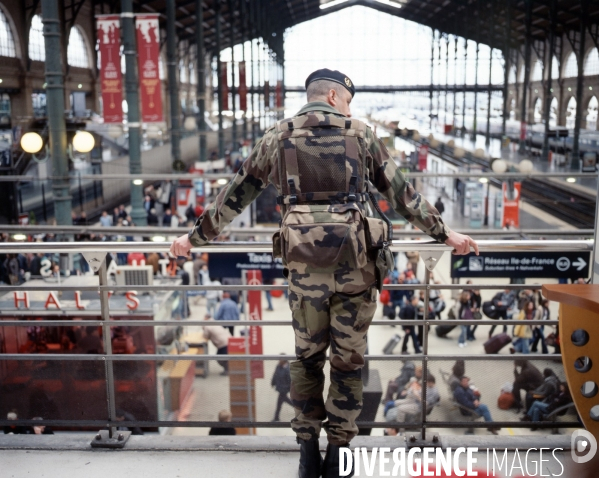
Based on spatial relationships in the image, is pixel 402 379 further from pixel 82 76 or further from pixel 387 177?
pixel 82 76

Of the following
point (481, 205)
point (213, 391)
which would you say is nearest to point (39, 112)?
point (481, 205)

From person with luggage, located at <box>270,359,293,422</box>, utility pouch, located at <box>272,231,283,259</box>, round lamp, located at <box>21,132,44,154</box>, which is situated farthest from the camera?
round lamp, located at <box>21,132,44,154</box>

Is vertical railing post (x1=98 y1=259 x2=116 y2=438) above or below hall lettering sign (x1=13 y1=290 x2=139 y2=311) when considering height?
above

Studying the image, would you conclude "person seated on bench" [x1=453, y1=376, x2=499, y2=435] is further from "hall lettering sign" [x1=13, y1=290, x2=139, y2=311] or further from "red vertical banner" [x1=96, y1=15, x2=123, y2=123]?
"red vertical banner" [x1=96, y1=15, x2=123, y2=123]

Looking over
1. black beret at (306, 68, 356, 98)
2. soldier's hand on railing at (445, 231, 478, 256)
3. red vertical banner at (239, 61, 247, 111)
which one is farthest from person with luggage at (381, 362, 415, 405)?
red vertical banner at (239, 61, 247, 111)

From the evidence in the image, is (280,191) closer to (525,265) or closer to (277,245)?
(277,245)

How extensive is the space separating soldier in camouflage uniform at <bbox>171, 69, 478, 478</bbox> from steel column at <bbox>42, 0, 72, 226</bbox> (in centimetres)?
1008

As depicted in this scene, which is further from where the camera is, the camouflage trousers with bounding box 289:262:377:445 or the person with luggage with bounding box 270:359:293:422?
the person with luggage with bounding box 270:359:293:422

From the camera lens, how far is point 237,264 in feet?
22.5

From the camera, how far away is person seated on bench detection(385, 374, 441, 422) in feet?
10.9

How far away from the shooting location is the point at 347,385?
2.48m

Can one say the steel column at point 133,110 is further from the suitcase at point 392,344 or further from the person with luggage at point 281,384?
the person with luggage at point 281,384

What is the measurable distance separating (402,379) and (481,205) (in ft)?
71.6

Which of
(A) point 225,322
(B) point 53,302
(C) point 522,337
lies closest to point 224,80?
(B) point 53,302
